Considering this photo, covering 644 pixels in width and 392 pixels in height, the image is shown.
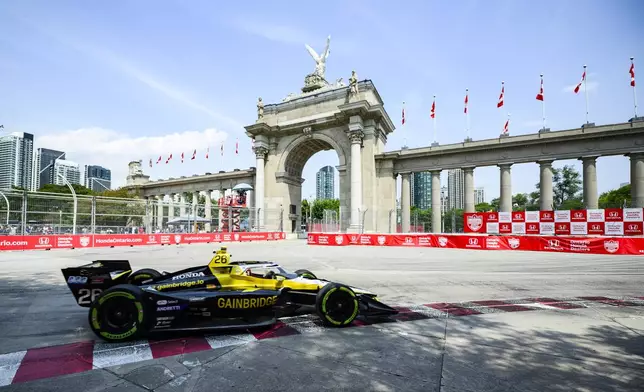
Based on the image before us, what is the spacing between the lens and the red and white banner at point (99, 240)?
19453 mm

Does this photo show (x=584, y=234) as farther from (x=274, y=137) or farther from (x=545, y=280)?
(x=274, y=137)

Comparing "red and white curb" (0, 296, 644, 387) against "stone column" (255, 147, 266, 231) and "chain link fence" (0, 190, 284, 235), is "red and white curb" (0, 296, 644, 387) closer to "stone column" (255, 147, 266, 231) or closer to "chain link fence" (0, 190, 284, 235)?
"chain link fence" (0, 190, 284, 235)

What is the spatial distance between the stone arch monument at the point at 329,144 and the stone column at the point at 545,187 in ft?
44.8

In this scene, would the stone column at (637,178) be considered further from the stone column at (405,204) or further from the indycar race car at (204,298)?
the indycar race car at (204,298)

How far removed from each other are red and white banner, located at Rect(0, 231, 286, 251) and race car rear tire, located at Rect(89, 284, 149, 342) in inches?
797

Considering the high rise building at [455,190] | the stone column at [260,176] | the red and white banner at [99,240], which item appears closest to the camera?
the red and white banner at [99,240]

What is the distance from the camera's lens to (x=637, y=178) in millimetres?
27188

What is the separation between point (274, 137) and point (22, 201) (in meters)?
26.2

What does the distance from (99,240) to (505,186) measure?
109ft

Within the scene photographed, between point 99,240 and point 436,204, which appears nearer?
point 99,240

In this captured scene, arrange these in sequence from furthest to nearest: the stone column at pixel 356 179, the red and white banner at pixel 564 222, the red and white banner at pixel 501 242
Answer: the stone column at pixel 356 179, the red and white banner at pixel 564 222, the red and white banner at pixel 501 242

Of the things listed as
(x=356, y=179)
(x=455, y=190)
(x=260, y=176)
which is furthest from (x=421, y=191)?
(x=356, y=179)

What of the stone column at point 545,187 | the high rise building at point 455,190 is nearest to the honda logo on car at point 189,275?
the stone column at point 545,187

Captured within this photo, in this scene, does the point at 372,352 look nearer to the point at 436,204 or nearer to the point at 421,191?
the point at 436,204
